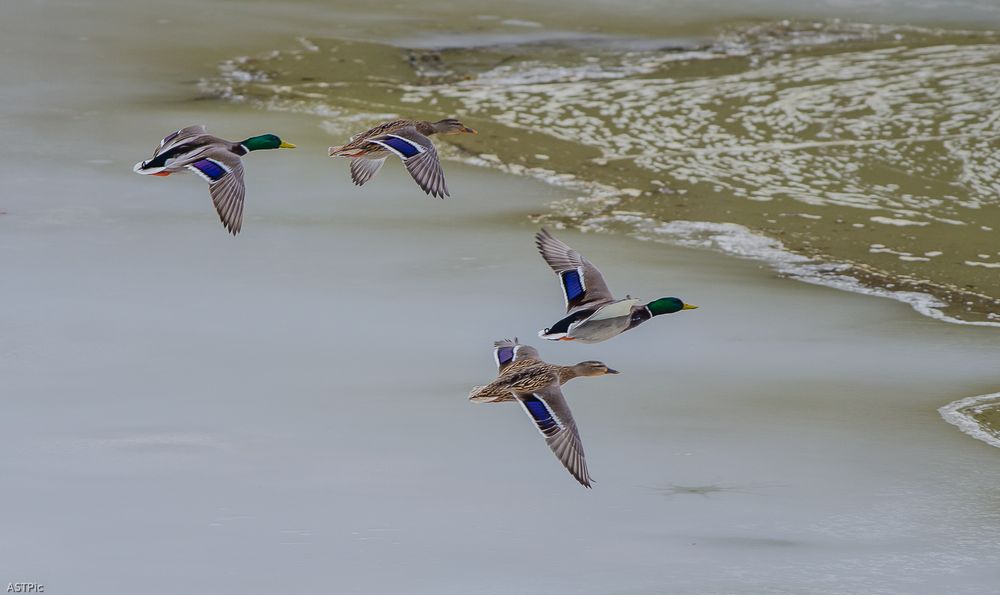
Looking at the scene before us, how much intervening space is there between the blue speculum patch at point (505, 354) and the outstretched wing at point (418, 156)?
20.4 inches

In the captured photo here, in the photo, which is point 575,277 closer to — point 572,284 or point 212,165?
point 572,284

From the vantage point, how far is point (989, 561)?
4.15 meters

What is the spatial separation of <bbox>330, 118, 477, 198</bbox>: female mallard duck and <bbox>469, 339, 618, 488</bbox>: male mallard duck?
55cm

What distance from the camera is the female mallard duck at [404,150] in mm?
4547

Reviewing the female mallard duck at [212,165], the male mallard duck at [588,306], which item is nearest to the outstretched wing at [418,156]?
Answer: the female mallard duck at [212,165]

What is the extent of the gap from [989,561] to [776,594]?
0.71 meters

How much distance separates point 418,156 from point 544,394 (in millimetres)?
1028

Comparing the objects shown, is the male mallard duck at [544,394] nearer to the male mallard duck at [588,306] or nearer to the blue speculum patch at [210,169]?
the male mallard duck at [588,306]

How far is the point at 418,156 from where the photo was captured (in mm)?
4676

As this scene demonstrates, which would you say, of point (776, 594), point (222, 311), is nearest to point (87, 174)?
point (222, 311)

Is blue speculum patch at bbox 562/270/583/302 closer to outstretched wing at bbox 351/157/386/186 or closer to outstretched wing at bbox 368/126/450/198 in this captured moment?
outstretched wing at bbox 368/126/450/198

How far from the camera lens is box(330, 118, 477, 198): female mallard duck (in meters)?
4.55

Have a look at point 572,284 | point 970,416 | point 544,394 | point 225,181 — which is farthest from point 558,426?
point 970,416

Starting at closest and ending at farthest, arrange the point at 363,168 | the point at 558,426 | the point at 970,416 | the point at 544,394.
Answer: the point at 558,426 → the point at 544,394 → the point at 363,168 → the point at 970,416
